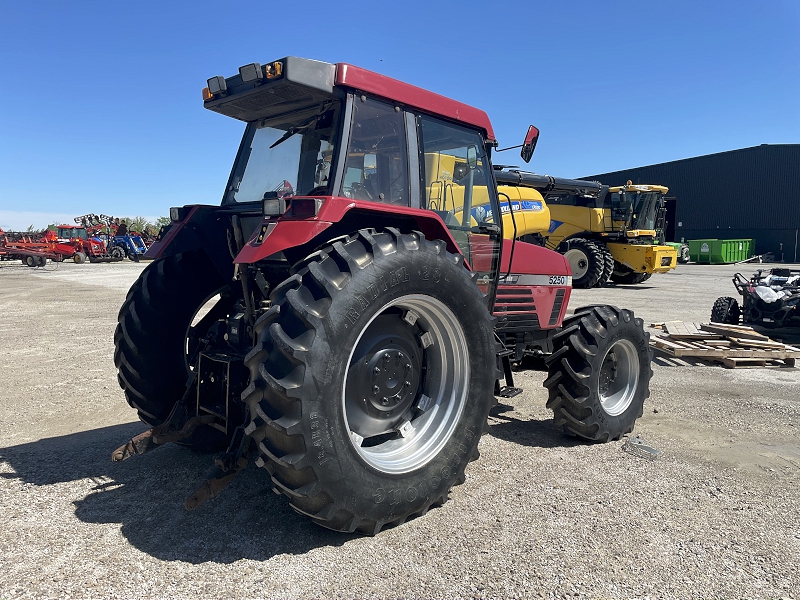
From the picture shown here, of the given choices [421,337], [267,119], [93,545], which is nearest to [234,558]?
[93,545]

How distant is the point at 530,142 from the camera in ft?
14.9

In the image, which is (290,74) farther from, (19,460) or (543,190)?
(543,190)

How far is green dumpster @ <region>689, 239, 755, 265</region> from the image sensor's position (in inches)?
1483

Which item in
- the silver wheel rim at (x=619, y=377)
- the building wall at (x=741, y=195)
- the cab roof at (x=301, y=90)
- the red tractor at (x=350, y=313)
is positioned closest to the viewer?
the red tractor at (x=350, y=313)

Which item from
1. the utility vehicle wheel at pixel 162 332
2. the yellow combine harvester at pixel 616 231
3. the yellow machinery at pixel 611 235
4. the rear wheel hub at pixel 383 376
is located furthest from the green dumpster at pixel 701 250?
the utility vehicle wheel at pixel 162 332

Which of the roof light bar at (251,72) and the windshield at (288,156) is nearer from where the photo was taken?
the roof light bar at (251,72)

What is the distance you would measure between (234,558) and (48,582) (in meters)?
0.80

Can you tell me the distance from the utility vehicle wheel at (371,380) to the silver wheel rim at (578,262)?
53.8 ft

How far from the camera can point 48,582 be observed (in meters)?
2.46

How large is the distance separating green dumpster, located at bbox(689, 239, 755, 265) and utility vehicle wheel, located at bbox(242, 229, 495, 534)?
133 ft

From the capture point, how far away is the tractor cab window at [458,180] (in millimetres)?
3822

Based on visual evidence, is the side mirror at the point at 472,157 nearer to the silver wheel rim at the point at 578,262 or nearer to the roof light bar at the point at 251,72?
the roof light bar at the point at 251,72

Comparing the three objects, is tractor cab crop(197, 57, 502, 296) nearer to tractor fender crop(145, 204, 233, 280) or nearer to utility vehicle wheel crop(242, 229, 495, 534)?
tractor fender crop(145, 204, 233, 280)

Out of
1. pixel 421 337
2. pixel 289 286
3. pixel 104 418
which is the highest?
pixel 289 286
